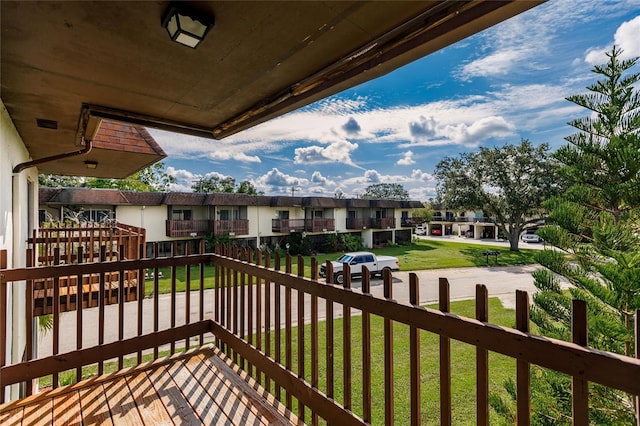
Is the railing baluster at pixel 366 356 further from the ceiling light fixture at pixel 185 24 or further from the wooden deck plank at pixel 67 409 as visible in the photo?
the wooden deck plank at pixel 67 409

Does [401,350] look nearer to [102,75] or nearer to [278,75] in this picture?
[278,75]

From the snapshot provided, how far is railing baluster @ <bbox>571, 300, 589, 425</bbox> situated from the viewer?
3.19 feet

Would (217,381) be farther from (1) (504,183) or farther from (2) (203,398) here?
(1) (504,183)

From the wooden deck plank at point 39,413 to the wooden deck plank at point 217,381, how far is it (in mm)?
878

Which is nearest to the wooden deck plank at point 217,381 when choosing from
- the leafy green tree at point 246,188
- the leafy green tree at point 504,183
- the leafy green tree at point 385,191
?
the leafy green tree at point 504,183

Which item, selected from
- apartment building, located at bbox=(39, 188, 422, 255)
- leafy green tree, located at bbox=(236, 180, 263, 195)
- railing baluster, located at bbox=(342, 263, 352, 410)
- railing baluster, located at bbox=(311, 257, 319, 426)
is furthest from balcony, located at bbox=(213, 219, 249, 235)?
leafy green tree, located at bbox=(236, 180, 263, 195)

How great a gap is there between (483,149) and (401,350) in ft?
75.4

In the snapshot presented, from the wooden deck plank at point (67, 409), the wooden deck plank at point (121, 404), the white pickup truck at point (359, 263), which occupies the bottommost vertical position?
the white pickup truck at point (359, 263)

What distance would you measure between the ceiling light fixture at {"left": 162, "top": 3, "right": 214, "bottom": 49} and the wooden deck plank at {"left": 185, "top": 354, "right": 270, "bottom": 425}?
223cm

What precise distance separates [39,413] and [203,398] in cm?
98

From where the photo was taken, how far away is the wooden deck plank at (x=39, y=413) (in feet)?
6.25

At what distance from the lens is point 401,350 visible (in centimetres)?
714

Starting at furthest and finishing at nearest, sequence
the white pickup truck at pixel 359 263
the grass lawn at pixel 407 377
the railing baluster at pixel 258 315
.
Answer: the white pickup truck at pixel 359 263 < the grass lawn at pixel 407 377 < the railing baluster at pixel 258 315

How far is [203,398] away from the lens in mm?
2180
